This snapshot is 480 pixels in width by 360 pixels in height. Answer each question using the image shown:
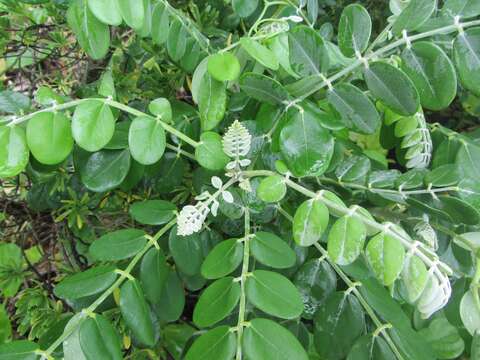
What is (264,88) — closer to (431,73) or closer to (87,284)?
(431,73)

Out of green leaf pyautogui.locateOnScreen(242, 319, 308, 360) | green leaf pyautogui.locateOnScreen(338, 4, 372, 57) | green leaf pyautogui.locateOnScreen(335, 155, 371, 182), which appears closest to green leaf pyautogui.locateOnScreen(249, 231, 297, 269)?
green leaf pyautogui.locateOnScreen(242, 319, 308, 360)

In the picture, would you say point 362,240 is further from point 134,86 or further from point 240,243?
point 134,86

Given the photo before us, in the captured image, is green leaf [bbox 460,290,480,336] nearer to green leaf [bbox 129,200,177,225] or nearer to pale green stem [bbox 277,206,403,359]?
pale green stem [bbox 277,206,403,359]

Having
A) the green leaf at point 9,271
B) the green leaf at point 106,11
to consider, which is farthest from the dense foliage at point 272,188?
the green leaf at point 9,271

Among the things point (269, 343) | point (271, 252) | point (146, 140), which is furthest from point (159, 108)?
point (269, 343)

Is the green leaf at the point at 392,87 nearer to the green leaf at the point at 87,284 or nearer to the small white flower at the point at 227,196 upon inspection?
the small white flower at the point at 227,196

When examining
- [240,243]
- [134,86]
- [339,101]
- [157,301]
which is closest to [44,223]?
[134,86]
